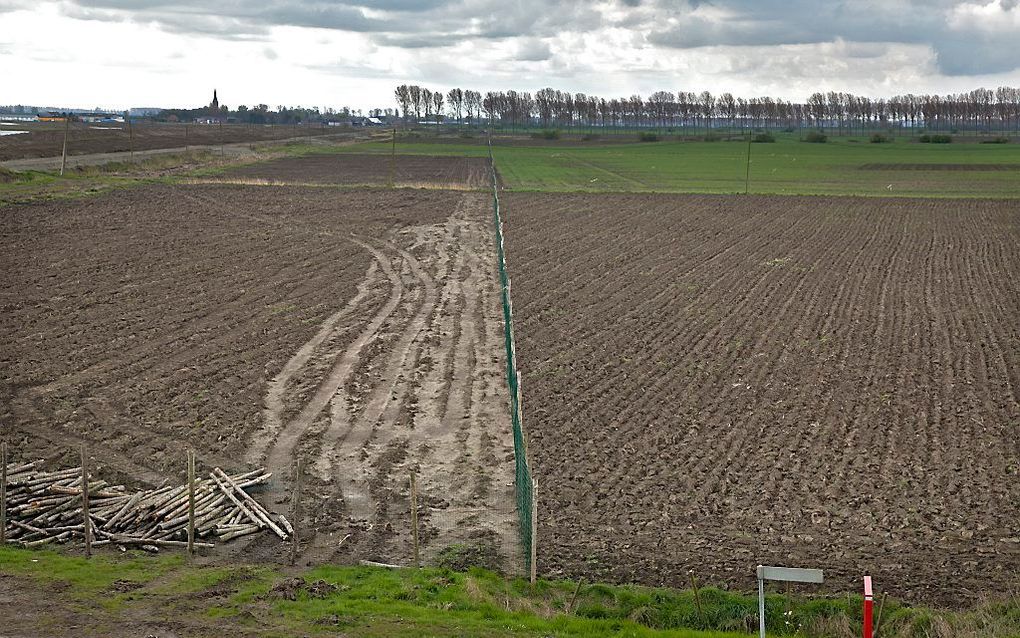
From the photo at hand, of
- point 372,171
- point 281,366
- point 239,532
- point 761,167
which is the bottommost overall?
point 239,532

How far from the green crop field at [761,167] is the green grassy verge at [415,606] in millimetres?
57569

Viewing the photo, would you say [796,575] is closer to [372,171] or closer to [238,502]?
[238,502]

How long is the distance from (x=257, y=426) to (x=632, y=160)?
91.6m

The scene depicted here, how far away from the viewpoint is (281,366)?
24344 mm

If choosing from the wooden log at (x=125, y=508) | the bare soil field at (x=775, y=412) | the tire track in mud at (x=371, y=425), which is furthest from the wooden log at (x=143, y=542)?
the bare soil field at (x=775, y=412)

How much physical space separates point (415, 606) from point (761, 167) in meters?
89.7

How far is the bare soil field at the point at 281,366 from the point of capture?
1738 centimetres

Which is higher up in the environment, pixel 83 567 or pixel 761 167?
pixel 761 167

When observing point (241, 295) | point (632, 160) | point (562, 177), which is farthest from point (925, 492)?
point (632, 160)

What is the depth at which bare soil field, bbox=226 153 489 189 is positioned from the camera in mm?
74062

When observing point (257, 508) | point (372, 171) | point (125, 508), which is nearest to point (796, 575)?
Answer: point (257, 508)

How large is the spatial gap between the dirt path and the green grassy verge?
52.8 inches

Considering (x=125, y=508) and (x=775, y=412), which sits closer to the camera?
(x=125, y=508)

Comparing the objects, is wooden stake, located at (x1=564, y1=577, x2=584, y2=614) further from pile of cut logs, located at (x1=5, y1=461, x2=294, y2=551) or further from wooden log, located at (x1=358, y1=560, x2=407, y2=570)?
pile of cut logs, located at (x1=5, y1=461, x2=294, y2=551)
